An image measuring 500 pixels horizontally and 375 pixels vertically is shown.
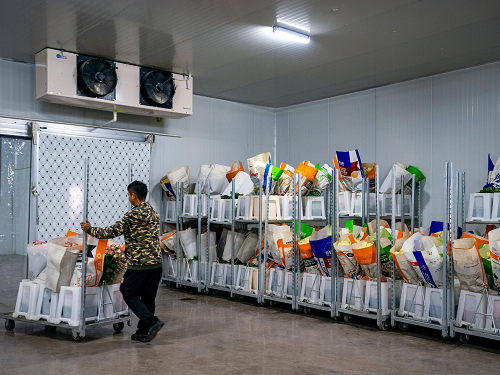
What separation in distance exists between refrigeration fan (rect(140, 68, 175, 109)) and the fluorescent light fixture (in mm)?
2280

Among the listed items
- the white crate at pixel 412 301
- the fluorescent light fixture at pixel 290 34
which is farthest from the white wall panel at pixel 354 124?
the white crate at pixel 412 301

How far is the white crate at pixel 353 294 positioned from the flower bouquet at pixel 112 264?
2.53m

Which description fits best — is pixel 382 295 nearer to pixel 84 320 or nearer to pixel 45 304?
pixel 84 320

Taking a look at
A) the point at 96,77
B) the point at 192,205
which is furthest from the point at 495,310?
the point at 96,77

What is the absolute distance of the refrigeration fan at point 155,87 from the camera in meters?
7.62

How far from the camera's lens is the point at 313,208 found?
717cm

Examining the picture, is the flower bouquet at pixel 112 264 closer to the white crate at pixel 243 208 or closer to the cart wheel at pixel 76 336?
the cart wheel at pixel 76 336

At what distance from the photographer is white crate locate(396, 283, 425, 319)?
17.1 feet

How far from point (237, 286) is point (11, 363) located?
3487mm

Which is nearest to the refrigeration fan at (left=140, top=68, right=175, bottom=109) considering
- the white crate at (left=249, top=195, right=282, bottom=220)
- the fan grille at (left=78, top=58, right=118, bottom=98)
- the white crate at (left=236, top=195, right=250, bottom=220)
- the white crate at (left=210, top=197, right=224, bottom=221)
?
the fan grille at (left=78, top=58, right=118, bottom=98)

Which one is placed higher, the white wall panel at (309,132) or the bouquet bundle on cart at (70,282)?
the white wall panel at (309,132)

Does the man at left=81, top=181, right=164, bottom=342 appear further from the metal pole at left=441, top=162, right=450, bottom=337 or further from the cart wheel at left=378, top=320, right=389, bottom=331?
the metal pole at left=441, top=162, right=450, bottom=337

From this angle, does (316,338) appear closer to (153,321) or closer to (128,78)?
(153,321)

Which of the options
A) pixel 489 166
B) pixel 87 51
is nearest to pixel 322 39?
pixel 489 166
